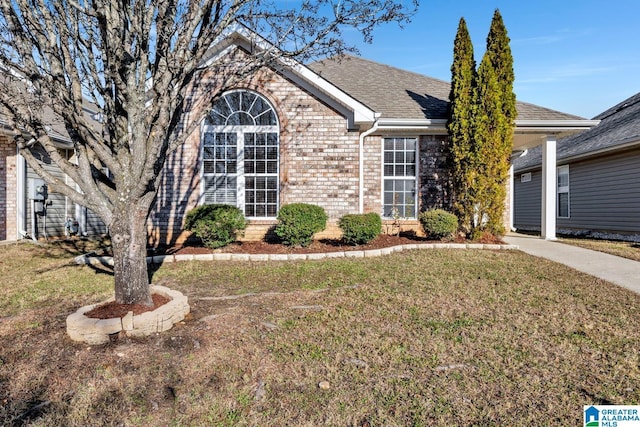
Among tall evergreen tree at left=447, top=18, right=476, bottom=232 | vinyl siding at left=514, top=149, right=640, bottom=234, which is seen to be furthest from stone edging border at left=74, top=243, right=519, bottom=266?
vinyl siding at left=514, top=149, right=640, bottom=234

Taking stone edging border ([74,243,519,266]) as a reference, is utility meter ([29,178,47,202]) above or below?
above

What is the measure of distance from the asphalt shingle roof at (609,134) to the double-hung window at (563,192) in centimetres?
77

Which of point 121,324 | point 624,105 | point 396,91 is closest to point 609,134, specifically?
point 624,105

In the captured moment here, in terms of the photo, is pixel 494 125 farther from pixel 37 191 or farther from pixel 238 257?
pixel 37 191

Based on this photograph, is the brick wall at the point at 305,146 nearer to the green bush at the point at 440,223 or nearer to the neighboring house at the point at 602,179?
the green bush at the point at 440,223

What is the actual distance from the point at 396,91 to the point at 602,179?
25.7ft

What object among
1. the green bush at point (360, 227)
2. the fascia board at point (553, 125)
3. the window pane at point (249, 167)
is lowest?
the green bush at point (360, 227)

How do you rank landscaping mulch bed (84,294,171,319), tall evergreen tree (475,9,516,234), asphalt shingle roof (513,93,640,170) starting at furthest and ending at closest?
asphalt shingle roof (513,93,640,170), tall evergreen tree (475,9,516,234), landscaping mulch bed (84,294,171,319)

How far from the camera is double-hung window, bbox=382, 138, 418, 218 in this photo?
9.96 m

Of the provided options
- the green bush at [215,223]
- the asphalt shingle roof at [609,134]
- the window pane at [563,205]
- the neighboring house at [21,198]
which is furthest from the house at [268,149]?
the window pane at [563,205]

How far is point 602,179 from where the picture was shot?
40.2 ft

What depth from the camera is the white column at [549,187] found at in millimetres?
9859

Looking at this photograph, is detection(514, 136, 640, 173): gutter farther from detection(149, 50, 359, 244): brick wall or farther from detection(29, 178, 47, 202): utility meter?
detection(29, 178, 47, 202): utility meter

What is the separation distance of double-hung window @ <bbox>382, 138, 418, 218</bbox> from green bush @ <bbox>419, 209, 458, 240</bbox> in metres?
1.27
